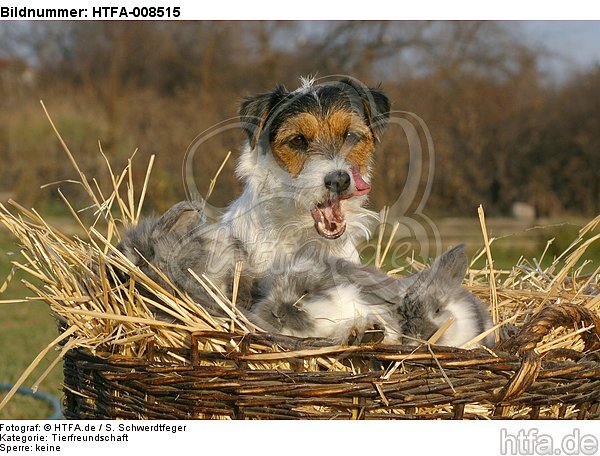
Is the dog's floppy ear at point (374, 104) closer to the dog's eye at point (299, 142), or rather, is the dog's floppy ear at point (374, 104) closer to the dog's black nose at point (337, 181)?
the dog's eye at point (299, 142)

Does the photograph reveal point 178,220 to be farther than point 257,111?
No

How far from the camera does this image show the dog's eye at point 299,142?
343cm

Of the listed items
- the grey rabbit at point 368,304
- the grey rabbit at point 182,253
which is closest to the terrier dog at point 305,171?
the grey rabbit at point 182,253

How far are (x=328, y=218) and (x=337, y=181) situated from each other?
0.20 meters

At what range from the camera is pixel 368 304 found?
2.58 metres

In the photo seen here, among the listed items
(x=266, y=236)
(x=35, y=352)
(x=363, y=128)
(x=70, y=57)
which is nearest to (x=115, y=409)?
(x=266, y=236)

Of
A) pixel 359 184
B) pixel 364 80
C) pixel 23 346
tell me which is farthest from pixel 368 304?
pixel 364 80

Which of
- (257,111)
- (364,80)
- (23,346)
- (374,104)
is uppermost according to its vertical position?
(364,80)

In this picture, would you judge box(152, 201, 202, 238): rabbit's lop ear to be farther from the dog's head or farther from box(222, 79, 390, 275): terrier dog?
the dog's head

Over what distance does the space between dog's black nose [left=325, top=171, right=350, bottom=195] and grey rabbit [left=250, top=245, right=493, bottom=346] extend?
522 millimetres

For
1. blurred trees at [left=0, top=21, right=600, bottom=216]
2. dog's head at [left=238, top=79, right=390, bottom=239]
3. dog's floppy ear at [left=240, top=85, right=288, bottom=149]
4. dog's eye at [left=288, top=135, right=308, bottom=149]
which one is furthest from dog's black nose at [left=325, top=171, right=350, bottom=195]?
blurred trees at [left=0, top=21, right=600, bottom=216]

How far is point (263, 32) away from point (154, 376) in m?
12.1

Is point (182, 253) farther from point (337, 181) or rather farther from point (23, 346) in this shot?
point (23, 346)

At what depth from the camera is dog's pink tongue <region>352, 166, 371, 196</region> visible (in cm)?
337
